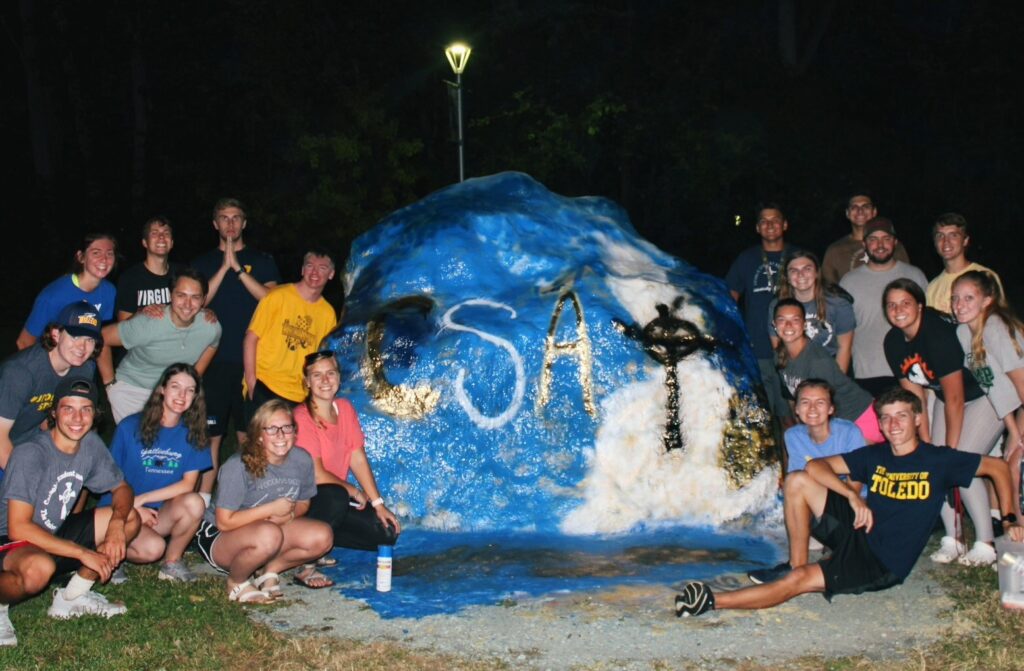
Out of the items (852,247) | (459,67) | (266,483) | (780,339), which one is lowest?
(266,483)

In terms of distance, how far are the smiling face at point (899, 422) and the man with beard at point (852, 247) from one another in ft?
6.64

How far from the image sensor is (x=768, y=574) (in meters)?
5.14

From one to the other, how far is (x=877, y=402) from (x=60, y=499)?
11.5ft

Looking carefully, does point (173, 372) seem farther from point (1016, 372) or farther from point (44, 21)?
point (44, 21)

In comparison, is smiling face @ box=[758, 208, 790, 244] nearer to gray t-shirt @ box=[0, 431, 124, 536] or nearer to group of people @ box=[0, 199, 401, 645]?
group of people @ box=[0, 199, 401, 645]

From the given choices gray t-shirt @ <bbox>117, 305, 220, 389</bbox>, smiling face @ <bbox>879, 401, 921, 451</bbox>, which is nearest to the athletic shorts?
gray t-shirt @ <bbox>117, 305, 220, 389</bbox>

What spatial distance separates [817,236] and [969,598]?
1532cm

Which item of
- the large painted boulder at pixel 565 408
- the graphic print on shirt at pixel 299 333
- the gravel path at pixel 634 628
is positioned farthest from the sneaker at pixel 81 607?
the graphic print on shirt at pixel 299 333

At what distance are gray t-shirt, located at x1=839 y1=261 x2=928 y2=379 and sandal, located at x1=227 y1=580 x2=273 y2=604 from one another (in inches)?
134

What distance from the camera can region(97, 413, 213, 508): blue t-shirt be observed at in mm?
5293

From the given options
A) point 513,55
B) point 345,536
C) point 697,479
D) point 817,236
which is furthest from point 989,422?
point 513,55

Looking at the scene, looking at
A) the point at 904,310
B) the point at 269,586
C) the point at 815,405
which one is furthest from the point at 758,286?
the point at 269,586

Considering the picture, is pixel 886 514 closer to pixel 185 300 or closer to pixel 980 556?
pixel 980 556

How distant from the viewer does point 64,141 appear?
23875mm
